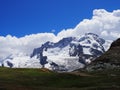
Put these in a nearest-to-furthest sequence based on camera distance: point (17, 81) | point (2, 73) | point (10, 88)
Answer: point (10, 88)
point (17, 81)
point (2, 73)

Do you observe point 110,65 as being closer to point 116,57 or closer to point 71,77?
point 116,57

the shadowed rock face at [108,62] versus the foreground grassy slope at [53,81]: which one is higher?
the shadowed rock face at [108,62]

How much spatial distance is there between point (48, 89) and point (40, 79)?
66.3ft

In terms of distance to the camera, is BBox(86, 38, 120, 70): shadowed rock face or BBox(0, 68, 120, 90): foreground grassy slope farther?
BBox(86, 38, 120, 70): shadowed rock face

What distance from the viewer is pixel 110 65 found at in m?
166

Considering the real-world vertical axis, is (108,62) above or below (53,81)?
above

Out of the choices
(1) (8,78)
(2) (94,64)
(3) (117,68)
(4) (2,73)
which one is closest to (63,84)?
(1) (8,78)

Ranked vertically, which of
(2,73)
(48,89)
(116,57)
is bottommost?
(48,89)

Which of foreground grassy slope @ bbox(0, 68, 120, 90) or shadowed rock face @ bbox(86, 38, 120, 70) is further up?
shadowed rock face @ bbox(86, 38, 120, 70)

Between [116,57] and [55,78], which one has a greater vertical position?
[116,57]

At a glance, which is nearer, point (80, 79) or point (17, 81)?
point (17, 81)

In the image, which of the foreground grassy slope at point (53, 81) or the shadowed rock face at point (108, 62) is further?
the shadowed rock face at point (108, 62)

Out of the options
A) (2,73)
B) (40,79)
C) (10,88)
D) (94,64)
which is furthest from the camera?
(94,64)

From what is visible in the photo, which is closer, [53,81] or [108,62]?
[53,81]
